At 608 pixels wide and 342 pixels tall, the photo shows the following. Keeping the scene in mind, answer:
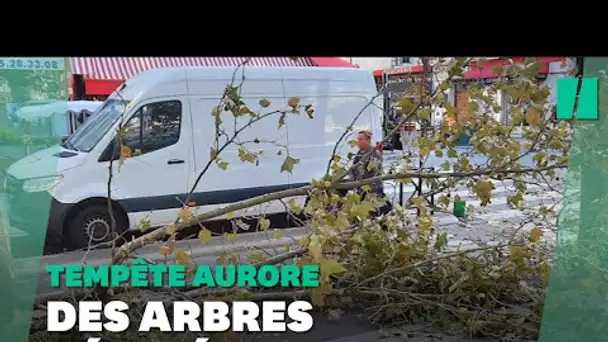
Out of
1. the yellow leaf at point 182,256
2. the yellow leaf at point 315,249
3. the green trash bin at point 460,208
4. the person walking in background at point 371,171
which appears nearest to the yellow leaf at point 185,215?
the yellow leaf at point 182,256

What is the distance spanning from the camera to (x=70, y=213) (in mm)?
3576

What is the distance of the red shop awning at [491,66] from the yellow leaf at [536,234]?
0.87 m

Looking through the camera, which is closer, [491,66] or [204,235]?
[491,66]

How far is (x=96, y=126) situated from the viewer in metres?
3.73

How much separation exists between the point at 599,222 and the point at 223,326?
190 cm

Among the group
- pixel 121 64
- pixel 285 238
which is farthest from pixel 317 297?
pixel 121 64

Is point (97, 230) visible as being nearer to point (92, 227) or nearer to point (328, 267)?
point (92, 227)

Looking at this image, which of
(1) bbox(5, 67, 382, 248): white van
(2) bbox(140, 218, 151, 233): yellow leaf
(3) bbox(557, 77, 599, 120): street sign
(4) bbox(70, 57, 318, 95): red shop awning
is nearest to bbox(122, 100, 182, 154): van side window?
(1) bbox(5, 67, 382, 248): white van

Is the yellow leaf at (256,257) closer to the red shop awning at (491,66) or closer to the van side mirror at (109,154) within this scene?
the van side mirror at (109,154)

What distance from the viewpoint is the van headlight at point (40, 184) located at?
8.89 ft

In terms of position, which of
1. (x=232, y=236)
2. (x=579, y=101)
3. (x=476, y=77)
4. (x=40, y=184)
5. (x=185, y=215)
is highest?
(x=476, y=77)

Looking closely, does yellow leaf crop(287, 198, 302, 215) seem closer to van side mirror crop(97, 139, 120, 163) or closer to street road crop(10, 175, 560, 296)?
street road crop(10, 175, 560, 296)

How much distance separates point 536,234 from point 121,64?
226 centimetres

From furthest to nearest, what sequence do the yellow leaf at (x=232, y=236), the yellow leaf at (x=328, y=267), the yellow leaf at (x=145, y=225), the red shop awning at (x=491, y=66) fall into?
the yellow leaf at (x=145, y=225) → the yellow leaf at (x=232, y=236) → the yellow leaf at (x=328, y=267) → the red shop awning at (x=491, y=66)
